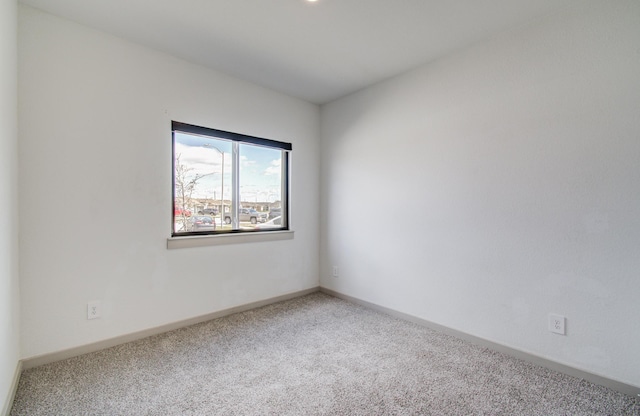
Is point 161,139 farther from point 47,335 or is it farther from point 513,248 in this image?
point 513,248

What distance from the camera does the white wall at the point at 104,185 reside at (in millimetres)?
2014

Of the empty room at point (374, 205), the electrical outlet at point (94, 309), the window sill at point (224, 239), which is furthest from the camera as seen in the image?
the window sill at point (224, 239)

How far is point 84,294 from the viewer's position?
2.20m

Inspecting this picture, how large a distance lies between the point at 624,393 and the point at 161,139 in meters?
3.72

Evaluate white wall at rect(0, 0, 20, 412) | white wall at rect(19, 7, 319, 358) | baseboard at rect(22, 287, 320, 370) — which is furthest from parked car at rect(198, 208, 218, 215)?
white wall at rect(0, 0, 20, 412)

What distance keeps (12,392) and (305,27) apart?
295 centimetres

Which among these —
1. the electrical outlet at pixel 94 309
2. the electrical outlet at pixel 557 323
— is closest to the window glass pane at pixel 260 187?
the electrical outlet at pixel 94 309

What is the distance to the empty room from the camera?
178cm

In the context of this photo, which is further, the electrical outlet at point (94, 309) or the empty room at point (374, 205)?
the electrical outlet at point (94, 309)

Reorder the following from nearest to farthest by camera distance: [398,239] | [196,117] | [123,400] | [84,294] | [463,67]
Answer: [123,400]
[84,294]
[463,67]
[196,117]
[398,239]

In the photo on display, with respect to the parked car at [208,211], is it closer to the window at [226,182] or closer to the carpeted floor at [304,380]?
the window at [226,182]

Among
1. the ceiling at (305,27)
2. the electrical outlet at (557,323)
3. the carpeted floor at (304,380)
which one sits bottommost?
the carpeted floor at (304,380)

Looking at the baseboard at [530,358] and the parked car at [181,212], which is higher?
the parked car at [181,212]

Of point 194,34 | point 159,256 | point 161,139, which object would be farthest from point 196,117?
point 159,256
